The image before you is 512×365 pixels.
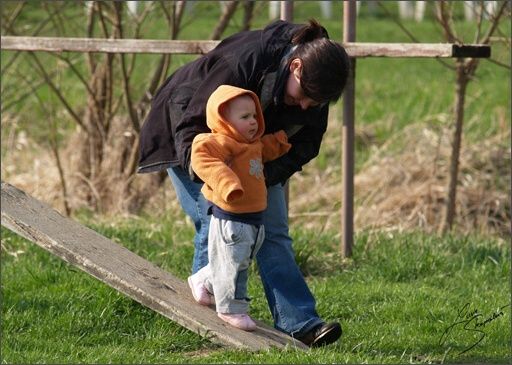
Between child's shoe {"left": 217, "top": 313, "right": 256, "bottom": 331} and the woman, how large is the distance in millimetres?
191

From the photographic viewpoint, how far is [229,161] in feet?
11.8

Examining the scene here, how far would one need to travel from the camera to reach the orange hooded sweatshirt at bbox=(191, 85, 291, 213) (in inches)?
137

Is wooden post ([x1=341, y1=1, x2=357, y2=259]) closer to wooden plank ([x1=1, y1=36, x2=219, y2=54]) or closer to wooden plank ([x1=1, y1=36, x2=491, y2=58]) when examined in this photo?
wooden plank ([x1=1, y1=36, x2=491, y2=58])

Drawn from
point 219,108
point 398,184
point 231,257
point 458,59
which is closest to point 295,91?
point 219,108

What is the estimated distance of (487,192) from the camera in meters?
7.53

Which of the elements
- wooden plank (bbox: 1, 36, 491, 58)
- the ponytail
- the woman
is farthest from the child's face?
wooden plank (bbox: 1, 36, 491, 58)

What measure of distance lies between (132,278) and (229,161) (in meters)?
0.84

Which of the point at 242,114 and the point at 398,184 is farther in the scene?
the point at 398,184

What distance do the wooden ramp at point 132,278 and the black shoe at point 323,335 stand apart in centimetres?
8

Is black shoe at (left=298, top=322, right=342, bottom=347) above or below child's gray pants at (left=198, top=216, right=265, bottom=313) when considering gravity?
below

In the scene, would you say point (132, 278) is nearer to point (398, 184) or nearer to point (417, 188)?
point (417, 188)

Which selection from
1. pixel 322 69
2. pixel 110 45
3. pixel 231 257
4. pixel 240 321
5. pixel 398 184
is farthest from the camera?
pixel 398 184

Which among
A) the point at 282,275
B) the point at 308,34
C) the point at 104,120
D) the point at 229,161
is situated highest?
the point at 308,34

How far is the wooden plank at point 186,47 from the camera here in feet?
15.0
